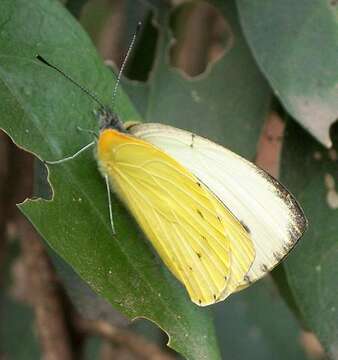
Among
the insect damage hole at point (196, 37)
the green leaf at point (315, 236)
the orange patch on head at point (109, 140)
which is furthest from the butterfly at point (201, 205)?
the insect damage hole at point (196, 37)

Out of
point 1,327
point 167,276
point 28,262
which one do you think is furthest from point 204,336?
point 1,327

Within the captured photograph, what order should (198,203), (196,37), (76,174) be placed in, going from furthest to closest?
(196,37), (198,203), (76,174)

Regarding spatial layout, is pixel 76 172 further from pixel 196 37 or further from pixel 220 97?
pixel 196 37

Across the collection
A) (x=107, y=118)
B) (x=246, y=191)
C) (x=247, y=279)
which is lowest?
(x=247, y=279)

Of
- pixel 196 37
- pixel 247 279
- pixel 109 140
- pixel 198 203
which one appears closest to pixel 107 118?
pixel 109 140

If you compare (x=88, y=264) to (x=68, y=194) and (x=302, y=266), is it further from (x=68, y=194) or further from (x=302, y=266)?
(x=302, y=266)

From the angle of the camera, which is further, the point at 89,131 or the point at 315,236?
the point at 315,236
